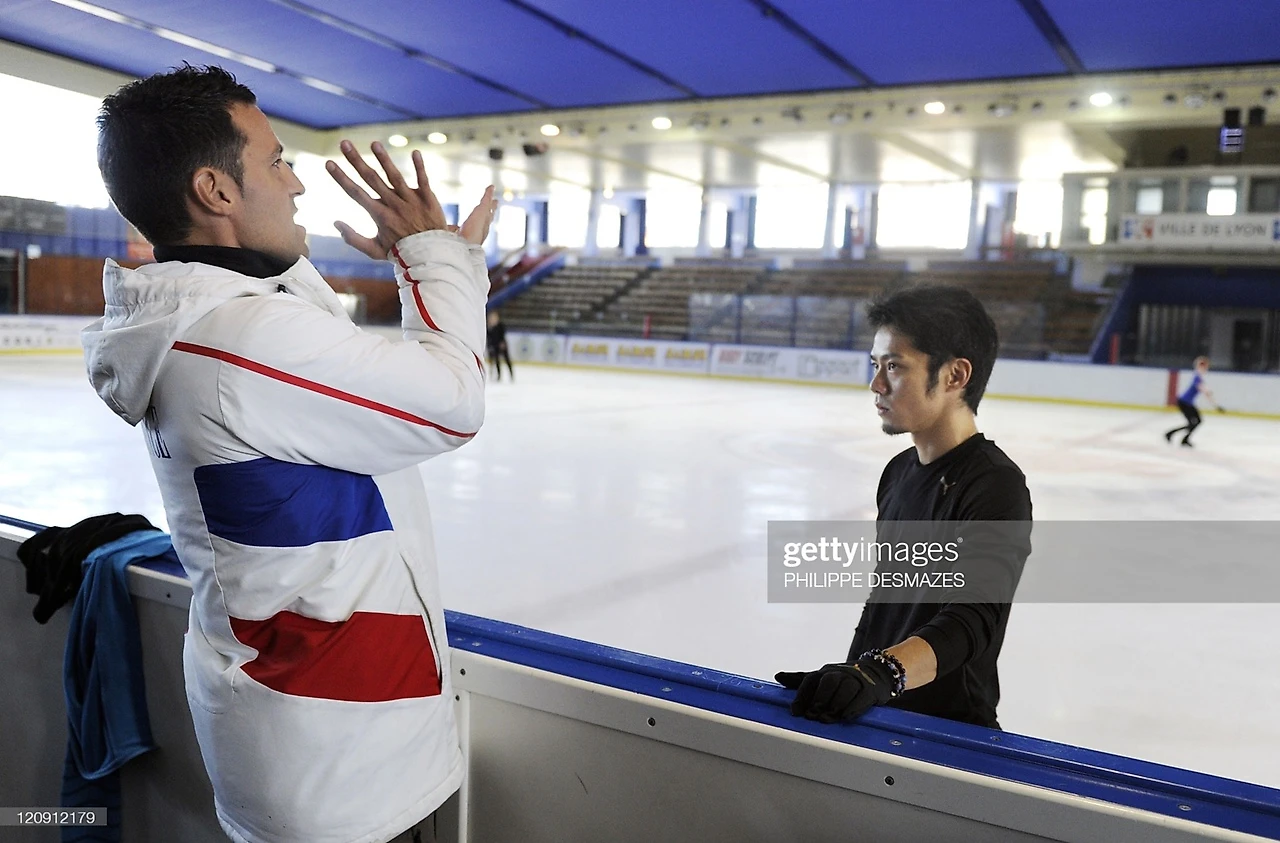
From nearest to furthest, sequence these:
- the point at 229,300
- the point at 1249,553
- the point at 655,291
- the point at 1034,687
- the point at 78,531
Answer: the point at 229,300 < the point at 78,531 < the point at 1034,687 < the point at 1249,553 < the point at 655,291

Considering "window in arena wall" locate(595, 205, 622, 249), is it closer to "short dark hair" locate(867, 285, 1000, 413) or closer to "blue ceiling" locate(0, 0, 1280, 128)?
"blue ceiling" locate(0, 0, 1280, 128)

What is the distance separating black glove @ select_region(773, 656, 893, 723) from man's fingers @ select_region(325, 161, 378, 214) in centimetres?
81

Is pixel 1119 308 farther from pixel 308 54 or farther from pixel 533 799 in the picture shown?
pixel 533 799

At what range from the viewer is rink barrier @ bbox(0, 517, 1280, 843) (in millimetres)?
1112

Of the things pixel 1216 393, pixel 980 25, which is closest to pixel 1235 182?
pixel 1216 393

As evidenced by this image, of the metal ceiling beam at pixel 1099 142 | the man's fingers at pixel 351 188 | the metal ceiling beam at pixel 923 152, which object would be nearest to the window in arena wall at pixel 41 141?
the man's fingers at pixel 351 188

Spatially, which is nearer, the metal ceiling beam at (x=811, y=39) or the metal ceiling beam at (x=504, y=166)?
the metal ceiling beam at (x=811, y=39)

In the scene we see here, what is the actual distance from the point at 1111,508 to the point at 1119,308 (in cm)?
1577

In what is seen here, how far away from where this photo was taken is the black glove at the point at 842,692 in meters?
1.25

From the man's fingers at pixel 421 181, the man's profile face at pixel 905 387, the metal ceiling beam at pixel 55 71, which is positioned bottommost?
the man's profile face at pixel 905 387

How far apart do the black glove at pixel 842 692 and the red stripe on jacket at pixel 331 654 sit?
0.51 metres

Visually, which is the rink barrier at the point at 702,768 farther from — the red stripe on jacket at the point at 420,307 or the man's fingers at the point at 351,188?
the man's fingers at the point at 351,188

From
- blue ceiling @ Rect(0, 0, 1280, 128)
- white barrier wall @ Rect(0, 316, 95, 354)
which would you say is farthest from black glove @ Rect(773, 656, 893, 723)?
white barrier wall @ Rect(0, 316, 95, 354)

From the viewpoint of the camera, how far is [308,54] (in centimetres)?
1372
